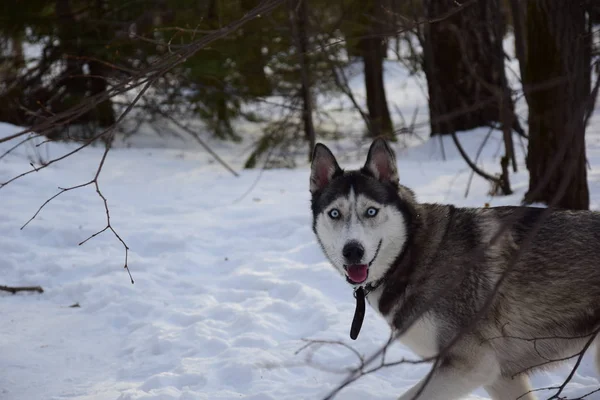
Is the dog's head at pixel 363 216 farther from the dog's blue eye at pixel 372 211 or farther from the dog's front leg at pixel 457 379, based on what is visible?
the dog's front leg at pixel 457 379

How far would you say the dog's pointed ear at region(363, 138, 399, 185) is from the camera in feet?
12.7

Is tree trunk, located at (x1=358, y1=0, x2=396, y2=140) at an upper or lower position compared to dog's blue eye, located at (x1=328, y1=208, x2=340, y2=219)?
upper

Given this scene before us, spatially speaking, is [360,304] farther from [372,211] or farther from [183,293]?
[183,293]

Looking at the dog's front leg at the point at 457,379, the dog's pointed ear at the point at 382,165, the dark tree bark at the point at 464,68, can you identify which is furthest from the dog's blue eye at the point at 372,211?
the dark tree bark at the point at 464,68

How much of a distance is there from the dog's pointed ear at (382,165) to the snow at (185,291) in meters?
1.16

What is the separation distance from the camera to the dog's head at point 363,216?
3.57 m

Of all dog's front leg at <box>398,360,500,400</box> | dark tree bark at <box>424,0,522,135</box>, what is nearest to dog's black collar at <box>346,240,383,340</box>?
dog's front leg at <box>398,360,500,400</box>

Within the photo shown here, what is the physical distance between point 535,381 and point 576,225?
50.9 inches

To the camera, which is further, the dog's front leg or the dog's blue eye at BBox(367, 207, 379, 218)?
the dog's blue eye at BBox(367, 207, 379, 218)

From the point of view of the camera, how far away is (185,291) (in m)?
5.95

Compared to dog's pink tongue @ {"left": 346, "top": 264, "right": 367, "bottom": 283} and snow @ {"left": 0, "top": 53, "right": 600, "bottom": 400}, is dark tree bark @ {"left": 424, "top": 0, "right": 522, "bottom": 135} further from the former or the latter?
dog's pink tongue @ {"left": 346, "top": 264, "right": 367, "bottom": 283}

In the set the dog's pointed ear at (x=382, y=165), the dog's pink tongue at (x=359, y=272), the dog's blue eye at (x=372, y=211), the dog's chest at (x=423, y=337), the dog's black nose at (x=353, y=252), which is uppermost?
the dog's pointed ear at (x=382, y=165)

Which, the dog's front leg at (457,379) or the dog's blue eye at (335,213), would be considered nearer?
the dog's front leg at (457,379)

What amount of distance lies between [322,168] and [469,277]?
1.19 m
